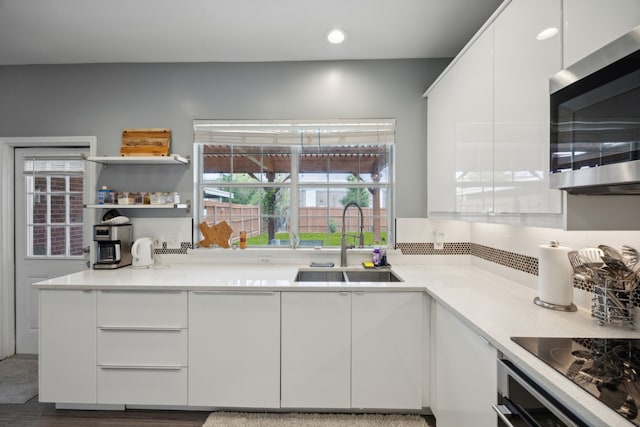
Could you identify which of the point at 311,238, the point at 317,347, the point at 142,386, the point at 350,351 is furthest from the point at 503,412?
the point at 142,386

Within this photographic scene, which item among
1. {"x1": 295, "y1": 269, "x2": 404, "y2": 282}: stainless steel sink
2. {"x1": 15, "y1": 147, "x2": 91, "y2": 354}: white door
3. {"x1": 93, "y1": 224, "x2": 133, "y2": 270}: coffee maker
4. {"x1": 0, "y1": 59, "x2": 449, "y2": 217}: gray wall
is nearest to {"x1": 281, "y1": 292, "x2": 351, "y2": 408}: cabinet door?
{"x1": 295, "y1": 269, "x2": 404, "y2": 282}: stainless steel sink

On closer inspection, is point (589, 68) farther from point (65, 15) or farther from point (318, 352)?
point (65, 15)

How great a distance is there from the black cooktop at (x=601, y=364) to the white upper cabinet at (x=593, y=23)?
3.27ft

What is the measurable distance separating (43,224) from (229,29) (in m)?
2.45

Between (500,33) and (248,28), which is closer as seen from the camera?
(500,33)

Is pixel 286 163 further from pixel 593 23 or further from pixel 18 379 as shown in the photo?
pixel 18 379

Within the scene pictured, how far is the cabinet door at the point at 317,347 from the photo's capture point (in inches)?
73.5

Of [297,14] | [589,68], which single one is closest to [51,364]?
[297,14]

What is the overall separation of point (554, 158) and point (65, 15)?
300cm

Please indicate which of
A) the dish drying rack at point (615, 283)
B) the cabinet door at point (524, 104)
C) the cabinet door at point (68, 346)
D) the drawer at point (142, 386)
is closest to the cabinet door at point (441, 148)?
the cabinet door at point (524, 104)

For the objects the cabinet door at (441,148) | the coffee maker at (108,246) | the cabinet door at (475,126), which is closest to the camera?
the cabinet door at (475,126)

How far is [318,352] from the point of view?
1.87 m

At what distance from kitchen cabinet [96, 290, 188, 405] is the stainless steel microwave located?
6.76ft

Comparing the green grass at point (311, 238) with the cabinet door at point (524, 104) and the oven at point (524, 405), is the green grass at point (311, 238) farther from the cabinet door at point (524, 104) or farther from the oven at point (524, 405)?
the oven at point (524, 405)
